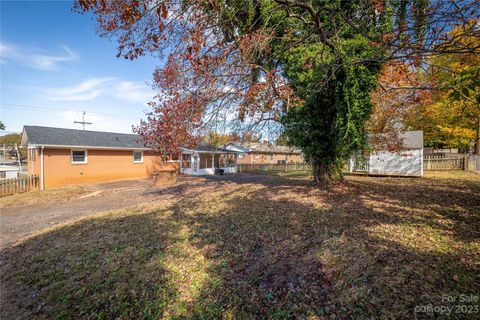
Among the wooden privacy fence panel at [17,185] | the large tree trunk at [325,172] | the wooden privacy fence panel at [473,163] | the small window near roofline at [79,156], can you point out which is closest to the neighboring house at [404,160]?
the wooden privacy fence panel at [473,163]

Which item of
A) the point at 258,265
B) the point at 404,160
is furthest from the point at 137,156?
the point at 404,160

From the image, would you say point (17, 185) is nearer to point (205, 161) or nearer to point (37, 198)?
point (37, 198)

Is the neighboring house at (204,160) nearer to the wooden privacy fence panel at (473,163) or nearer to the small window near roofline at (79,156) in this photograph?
the small window near roofline at (79,156)

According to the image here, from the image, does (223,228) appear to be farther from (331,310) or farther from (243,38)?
(243,38)

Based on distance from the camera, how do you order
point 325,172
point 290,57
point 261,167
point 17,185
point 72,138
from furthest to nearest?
point 261,167, point 72,138, point 17,185, point 325,172, point 290,57

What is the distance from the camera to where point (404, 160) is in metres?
14.4

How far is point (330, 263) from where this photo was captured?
3.40m

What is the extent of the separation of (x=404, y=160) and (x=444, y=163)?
4.66m

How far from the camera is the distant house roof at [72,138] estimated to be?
14153 mm

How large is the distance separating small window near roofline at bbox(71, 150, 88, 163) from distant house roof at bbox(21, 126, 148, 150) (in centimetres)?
60

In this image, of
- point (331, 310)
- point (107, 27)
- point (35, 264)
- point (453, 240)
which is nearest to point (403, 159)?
point (453, 240)

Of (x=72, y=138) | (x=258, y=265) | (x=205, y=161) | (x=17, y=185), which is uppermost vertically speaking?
(x=72, y=138)

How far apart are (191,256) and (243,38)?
487 cm

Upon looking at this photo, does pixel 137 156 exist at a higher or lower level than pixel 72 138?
lower
